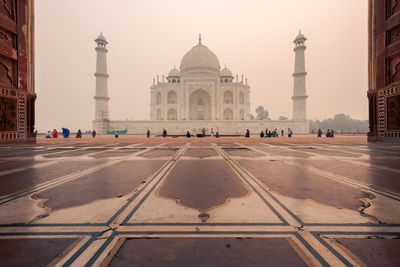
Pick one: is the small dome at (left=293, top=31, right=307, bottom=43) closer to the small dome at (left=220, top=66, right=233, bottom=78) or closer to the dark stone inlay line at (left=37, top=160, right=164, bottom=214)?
the small dome at (left=220, top=66, right=233, bottom=78)

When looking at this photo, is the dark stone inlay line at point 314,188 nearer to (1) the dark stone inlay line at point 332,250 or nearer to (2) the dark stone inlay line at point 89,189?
(1) the dark stone inlay line at point 332,250

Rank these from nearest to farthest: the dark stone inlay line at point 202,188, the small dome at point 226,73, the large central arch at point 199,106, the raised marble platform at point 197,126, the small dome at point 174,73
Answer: the dark stone inlay line at point 202,188, the raised marble platform at point 197,126, the large central arch at point 199,106, the small dome at point 174,73, the small dome at point 226,73

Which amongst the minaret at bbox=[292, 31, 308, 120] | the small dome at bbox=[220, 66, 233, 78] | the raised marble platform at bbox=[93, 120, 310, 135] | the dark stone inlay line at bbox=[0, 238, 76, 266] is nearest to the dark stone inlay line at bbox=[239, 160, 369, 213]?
the dark stone inlay line at bbox=[0, 238, 76, 266]

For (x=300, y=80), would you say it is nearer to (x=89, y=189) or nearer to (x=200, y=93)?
(x=200, y=93)

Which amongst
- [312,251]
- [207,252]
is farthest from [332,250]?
[207,252]

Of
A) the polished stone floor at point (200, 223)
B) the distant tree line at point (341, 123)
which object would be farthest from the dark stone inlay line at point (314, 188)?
the distant tree line at point (341, 123)

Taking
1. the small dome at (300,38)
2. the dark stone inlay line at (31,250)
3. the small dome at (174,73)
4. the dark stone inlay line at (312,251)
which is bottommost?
the dark stone inlay line at (31,250)

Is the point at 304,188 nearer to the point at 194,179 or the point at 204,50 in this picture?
the point at 194,179

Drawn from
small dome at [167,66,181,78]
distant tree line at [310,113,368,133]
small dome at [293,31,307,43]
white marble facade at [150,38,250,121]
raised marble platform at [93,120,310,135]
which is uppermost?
small dome at [293,31,307,43]

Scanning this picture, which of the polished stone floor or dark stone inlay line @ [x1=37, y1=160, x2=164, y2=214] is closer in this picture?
the polished stone floor
